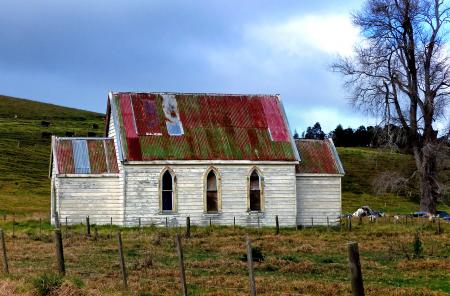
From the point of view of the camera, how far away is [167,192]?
3622 cm

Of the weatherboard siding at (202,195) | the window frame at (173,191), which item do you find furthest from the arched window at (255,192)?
the window frame at (173,191)

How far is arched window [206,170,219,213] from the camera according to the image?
3666 cm

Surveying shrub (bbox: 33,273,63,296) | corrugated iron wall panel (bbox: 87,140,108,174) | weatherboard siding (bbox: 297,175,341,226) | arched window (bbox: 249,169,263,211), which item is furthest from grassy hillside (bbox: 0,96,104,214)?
shrub (bbox: 33,273,63,296)

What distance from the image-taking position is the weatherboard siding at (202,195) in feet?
117

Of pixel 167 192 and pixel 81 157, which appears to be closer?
pixel 167 192

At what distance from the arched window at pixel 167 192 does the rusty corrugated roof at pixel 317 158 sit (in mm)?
6912

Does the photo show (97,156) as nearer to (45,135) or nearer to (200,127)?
(200,127)

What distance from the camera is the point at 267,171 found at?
37.3 m

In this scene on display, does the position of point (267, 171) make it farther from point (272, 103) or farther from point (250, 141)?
point (272, 103)

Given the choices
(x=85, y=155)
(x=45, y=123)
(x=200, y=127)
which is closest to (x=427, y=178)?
(x=200, y=127)

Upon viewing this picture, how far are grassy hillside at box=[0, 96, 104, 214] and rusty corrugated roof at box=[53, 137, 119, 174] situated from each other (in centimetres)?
1618

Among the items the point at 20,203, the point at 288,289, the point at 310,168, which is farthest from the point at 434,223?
the point at 20,203

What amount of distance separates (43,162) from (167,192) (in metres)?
49.4

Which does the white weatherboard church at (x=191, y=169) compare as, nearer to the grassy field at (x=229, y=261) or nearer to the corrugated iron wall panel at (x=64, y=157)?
the corrugated iron wall panel at (x=64, y=157)
